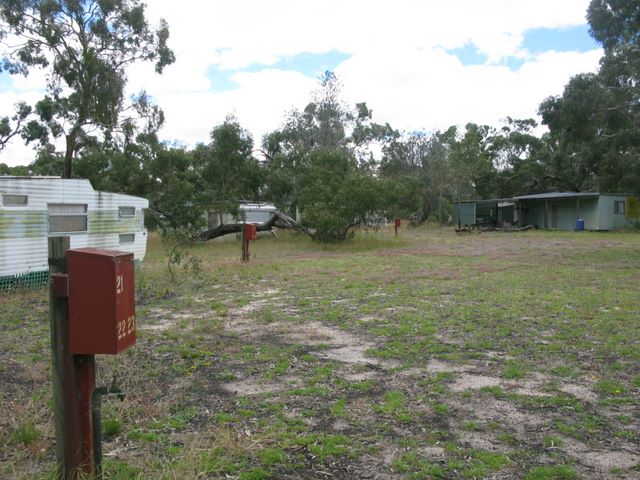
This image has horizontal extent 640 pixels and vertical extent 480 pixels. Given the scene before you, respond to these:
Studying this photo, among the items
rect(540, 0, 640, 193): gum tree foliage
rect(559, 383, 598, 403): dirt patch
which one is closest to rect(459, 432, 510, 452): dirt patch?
rect(559, 383, 598, 403): dirt patch

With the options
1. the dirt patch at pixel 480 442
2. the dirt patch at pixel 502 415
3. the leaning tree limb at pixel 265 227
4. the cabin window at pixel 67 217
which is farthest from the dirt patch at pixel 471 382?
the leaning tree limb at pixel 265 227

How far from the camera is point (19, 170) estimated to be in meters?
31.1

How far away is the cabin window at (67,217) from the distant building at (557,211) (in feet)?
86.0

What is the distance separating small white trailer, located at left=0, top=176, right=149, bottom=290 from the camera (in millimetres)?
9820

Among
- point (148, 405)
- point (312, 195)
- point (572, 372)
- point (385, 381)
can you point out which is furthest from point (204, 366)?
point (312, 195)

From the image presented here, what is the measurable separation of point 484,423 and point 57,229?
9.52 m

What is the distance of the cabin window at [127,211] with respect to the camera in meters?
12.4

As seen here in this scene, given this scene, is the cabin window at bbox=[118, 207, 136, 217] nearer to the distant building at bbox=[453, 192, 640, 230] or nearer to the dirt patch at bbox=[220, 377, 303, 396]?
the dirt patch at bbox=[220, 377, 303, 396]

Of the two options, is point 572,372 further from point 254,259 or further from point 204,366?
point 254,259

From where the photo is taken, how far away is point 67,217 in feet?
36.2

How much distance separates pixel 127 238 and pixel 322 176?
10.8m

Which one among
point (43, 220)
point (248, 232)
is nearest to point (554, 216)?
point (248, 232)

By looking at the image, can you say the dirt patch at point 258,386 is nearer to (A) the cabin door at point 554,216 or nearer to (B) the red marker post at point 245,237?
(B) the red marker post at point 245,237

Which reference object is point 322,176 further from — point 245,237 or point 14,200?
point 14,200
